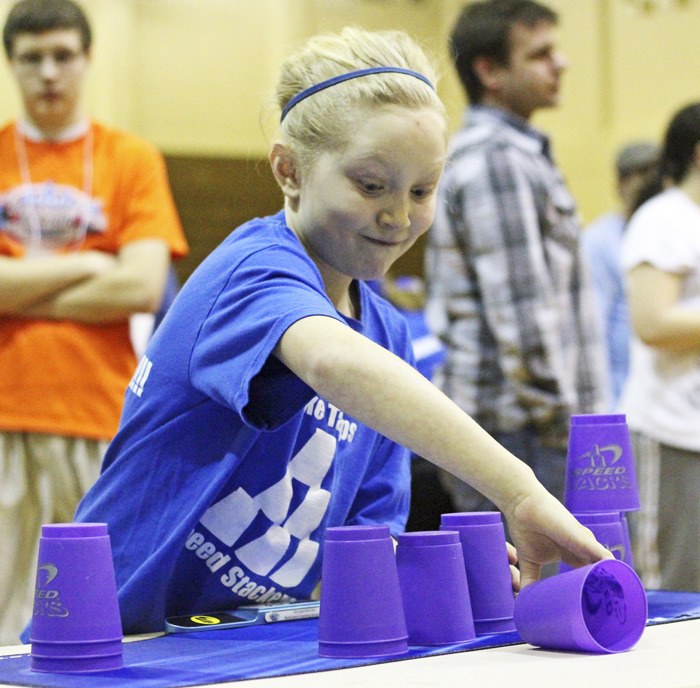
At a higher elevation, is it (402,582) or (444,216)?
(444,216)

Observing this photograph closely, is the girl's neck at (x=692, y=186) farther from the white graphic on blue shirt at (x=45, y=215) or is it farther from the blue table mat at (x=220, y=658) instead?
the blue table mat at (x=220, y=658)

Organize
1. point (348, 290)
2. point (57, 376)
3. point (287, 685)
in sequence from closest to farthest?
point (287, 685) → point (348, 290) → point (57, 376)

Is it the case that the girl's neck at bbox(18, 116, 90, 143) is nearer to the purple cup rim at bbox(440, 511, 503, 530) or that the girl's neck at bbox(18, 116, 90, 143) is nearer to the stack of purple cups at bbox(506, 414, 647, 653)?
the purple cup rim at bbox(440, 511, 503, 530)

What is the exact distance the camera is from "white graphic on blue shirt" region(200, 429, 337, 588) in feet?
5.42

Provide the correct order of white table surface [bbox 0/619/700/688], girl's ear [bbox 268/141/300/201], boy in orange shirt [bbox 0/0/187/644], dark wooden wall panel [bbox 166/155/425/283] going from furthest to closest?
dark wooden wall panel [bbox 166/155/425/283] < boy in orange shirt [bbox 0/0/187/644] < girl's ear [bbox 268/141/300/201] < white table surface [bbox 0/619/700/688]

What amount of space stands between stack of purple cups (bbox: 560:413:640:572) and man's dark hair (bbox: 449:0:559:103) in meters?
1.87

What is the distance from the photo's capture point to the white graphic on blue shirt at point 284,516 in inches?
65.1

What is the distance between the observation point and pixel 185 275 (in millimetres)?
7242

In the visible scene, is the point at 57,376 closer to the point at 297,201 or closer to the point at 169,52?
the point at 297,201

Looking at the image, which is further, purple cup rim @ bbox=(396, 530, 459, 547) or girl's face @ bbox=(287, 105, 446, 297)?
girl's face @ bbox=(287, 105, 446, 297)

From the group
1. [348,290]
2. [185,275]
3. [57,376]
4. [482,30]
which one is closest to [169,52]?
[185,275]

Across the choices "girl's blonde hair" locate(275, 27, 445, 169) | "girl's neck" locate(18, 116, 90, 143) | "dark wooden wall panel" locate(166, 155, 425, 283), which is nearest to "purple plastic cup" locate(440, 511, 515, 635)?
"girl's blonde hair" locate(275, 27, 445, 169)

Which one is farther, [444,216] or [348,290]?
[444,216]

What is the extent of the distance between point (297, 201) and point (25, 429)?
145 centimetres
